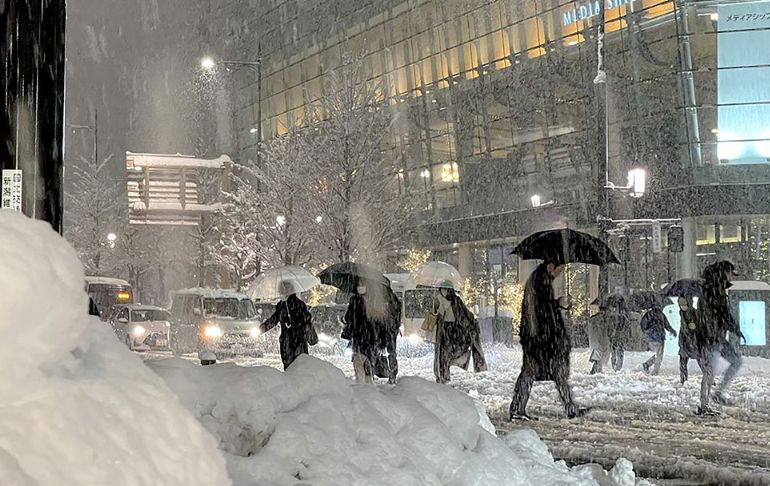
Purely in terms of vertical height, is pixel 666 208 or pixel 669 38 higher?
pixel 669 38

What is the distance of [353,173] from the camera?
28969 mm

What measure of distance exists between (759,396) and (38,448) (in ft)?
41.5

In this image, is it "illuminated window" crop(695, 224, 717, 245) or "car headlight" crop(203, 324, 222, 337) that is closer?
"car headlight" crop(203, 324, 222, 337)

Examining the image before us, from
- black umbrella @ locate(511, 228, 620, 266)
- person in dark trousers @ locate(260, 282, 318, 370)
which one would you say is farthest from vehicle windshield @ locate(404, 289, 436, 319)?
person in dark trousers @ locate(260, 282, 318, 370)

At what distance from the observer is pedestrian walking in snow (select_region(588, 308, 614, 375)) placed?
16406mm

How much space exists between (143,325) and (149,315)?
0.72m

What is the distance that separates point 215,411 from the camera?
3.37 metres

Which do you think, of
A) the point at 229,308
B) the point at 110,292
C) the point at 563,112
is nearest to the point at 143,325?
the point at 229,308

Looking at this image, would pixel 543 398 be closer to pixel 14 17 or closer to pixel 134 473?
pixel 14 17

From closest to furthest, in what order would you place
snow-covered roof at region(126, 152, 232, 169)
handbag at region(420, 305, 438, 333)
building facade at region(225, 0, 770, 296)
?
handbag at region(420, 305, 438, 333)
snow-covered roof at region(126, 152, 232, 169)
building facade at region(225, 0, 770, 296)

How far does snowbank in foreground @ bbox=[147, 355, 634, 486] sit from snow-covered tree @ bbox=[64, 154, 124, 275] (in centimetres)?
4507

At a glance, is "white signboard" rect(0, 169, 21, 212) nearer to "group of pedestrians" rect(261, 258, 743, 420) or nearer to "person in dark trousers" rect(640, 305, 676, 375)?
"group of pedestrians" rect(261, 258, 743, 420)

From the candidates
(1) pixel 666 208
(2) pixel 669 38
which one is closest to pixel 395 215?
(1) pixel 666 208

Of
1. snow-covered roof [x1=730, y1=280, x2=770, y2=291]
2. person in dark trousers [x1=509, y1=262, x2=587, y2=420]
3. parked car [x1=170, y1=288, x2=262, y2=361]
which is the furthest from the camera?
snow-covered roof [x1=730, y1=280, x2=770, y2=291]
